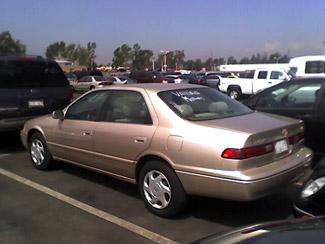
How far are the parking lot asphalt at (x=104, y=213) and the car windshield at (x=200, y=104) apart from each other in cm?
95

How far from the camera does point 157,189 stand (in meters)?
4.87

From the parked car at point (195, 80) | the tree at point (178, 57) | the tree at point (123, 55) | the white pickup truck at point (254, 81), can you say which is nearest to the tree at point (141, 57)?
the tree at point (123, 55)

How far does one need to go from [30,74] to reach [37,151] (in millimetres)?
2312

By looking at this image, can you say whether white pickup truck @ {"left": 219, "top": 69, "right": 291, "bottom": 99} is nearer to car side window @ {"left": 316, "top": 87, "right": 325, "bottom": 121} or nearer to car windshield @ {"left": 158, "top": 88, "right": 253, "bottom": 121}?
car side window @ {"left": 316, "top": 87, "right": 325, "bottom": 121}

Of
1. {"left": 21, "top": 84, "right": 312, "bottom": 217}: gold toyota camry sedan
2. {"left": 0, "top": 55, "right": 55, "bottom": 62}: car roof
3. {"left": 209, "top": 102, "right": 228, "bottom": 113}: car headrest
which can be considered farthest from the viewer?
{"left": 0, "top": 55, "right": 55, "bottom": 62}: car roof

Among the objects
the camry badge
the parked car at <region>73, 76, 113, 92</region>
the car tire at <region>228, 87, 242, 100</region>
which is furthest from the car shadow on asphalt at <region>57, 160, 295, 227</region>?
the parked car at <region>73, 76, 113, 92</region>

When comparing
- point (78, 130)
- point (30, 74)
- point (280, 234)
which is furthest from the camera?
point (30, 74)

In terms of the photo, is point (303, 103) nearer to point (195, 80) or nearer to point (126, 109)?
point (126, 109)

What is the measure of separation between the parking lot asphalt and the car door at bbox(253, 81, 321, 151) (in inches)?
56.2

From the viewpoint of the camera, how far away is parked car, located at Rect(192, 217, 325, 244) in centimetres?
228

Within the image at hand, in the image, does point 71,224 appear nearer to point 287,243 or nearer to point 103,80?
point 287,243

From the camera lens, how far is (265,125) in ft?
15.6

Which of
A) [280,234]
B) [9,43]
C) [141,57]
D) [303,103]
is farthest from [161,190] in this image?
[141,57]

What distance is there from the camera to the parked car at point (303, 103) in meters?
6.61
